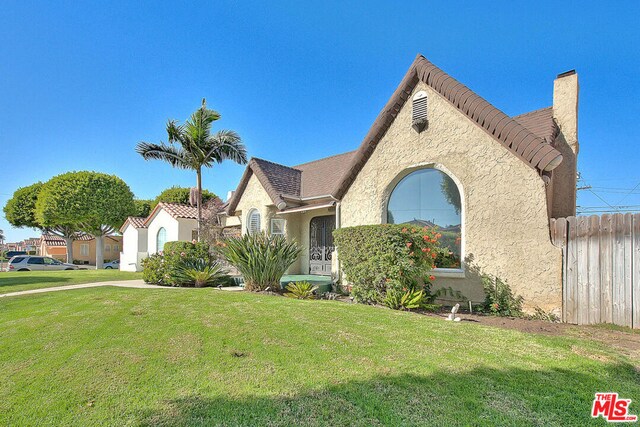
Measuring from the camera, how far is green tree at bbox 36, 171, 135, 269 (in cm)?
3177

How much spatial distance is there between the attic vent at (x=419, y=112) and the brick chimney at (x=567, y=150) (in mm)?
4425

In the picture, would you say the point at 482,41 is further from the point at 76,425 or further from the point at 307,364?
the point at 76,425

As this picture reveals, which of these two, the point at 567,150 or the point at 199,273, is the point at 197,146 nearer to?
the point at 199,273

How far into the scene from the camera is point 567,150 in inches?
413

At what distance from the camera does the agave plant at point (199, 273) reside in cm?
1465

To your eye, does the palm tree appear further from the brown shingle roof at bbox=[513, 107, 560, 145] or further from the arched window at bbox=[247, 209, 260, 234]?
the brown shingle roof at bbox=[513, 107, 560, 145]

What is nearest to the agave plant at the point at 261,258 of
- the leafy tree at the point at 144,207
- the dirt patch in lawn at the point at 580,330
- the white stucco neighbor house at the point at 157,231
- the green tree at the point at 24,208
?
the dirt patch in lawn at the point at 580,330

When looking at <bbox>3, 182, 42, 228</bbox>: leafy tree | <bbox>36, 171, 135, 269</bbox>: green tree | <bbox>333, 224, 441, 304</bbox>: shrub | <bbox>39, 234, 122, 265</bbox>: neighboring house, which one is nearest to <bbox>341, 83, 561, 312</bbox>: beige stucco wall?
<bbox>333, 224, 441, 304</bbox>: shrub

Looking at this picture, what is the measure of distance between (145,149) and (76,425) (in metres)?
16.5

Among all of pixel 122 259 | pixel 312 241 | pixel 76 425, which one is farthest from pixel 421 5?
pixel 122 259

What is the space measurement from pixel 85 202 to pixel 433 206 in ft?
117

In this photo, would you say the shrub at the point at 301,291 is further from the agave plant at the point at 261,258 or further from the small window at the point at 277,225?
the small window at the point at 277,225

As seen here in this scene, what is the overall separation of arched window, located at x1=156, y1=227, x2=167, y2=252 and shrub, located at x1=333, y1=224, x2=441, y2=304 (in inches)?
737

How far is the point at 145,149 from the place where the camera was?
56.1ft
